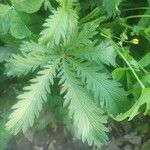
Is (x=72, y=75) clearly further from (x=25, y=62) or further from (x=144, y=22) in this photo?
(x=144, y=22)

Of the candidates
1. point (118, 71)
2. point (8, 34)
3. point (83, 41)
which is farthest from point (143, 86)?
point (8, 34)

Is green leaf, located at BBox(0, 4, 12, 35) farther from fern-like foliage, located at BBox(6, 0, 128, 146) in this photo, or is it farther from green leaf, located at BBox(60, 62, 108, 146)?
green leaf, located at BBox(60, 62, 108, 146)

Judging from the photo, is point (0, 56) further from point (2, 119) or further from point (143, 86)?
point (143, 86)

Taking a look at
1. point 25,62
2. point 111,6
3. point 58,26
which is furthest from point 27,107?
point 111,6

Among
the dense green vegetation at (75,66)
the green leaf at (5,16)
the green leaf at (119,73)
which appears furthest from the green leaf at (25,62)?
the green leaf at (119,73)

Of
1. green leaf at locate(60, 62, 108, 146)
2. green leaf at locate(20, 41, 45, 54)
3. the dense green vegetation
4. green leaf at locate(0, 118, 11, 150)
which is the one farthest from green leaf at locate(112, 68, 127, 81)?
green leaf at locate(0, 118, 11, 150)

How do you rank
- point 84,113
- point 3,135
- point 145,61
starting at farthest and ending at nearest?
1. point 3,135
2. point 145,61
3. point 84,113
